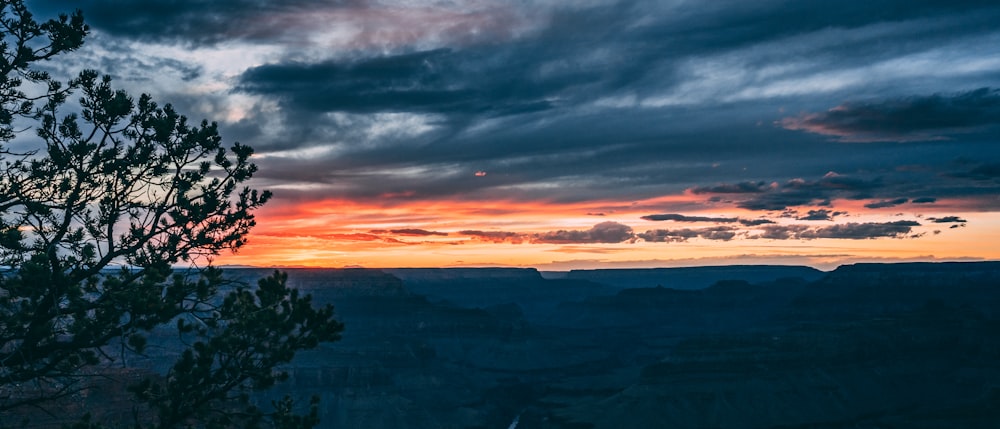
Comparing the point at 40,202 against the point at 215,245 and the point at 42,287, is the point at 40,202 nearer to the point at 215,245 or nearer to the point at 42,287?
the point at 42,287

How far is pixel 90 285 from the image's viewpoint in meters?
19.7

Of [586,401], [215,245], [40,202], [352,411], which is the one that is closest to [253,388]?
[215,245]

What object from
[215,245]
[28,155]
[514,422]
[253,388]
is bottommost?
[514,422]

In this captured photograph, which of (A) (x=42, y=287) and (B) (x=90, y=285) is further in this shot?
(B) (x=90, y=285)

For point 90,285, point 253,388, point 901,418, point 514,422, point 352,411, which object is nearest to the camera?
point 90,285

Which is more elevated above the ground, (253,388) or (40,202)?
(40,202)

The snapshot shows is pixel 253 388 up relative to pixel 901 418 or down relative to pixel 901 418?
up

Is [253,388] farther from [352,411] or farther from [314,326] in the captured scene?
[352,411]

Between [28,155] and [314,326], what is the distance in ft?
26.8

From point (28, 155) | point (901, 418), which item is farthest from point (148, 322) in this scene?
point (901, 418)

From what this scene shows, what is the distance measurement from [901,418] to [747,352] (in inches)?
Answer: 1615

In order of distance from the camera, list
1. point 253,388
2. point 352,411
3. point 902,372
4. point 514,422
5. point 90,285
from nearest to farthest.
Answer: point 90,285 → point 253,388 → point 352,411 → point 514,422 → point 902,372

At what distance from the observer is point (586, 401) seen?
198 meters

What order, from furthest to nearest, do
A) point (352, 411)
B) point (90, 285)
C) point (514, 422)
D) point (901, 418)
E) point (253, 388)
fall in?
1. point (514, 422)
2. point (352, 411)
3. point (901, 418)
4. point (253, 388)
5. point (90, 285)
